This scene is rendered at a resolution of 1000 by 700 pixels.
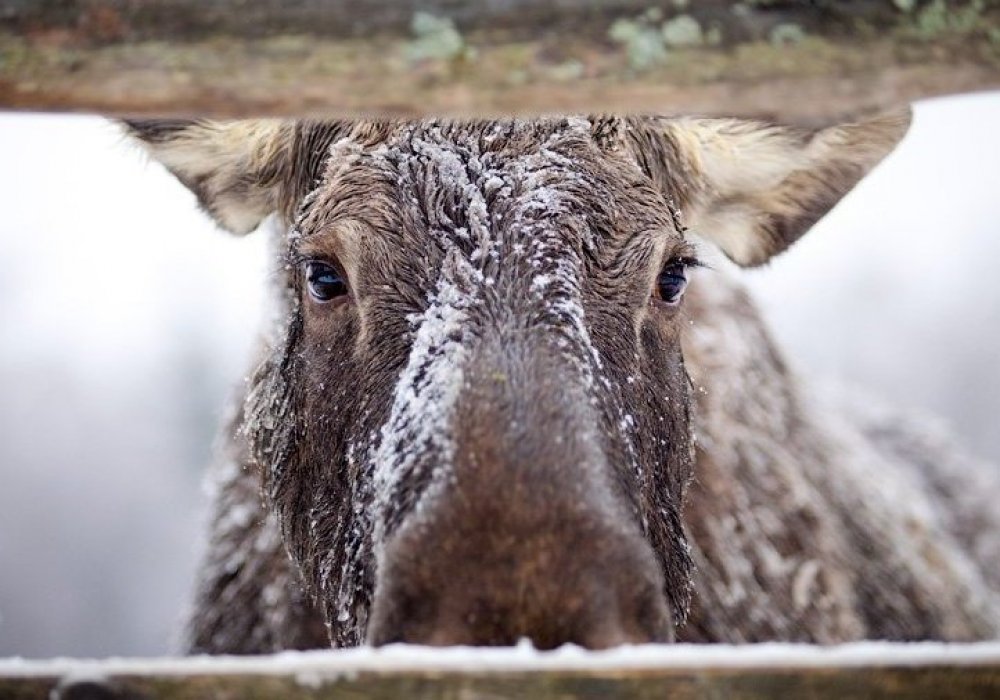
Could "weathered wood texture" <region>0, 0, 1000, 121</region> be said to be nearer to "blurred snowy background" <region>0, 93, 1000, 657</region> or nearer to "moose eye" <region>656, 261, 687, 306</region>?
"moose eye" <region>656, 261, 687, 306</region>

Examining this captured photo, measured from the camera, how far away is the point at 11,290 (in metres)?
16.7

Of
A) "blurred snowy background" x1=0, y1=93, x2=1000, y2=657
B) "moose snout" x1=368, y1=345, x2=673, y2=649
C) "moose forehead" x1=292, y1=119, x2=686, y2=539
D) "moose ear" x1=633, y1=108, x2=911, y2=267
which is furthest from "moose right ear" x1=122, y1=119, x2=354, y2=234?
"blurred snowy background" x1=0, y1=93, x2=1000, y2=657

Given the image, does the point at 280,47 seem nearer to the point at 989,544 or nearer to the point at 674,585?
the point at 674,585

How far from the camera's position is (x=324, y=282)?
2.91m

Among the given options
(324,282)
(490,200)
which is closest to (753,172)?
Answer: (490,200)

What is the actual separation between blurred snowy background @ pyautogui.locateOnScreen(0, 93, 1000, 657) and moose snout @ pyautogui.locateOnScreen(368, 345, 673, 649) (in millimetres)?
3757

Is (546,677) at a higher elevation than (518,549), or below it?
higher

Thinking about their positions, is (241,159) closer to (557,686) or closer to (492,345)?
(492,345)

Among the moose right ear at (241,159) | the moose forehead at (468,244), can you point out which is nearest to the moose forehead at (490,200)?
the moose forehead at (468,244)

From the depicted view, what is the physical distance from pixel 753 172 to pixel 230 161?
2.00 metres

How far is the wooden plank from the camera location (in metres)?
1.33

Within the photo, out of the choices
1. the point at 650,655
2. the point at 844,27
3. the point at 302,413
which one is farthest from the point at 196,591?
the point at 844,27

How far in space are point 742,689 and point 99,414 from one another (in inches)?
655

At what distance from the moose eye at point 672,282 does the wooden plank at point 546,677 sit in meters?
1.73
